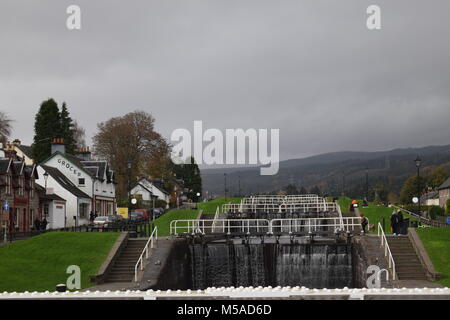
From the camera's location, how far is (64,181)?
7412 centimetres

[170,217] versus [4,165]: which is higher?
[4,165]

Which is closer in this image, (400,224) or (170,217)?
(400,224)

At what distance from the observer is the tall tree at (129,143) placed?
283 ft

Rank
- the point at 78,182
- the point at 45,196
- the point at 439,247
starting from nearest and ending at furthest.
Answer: the point at 439,247 < the point at 45,196 < the point at 78,182

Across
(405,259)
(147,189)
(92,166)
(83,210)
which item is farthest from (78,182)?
(405,259)

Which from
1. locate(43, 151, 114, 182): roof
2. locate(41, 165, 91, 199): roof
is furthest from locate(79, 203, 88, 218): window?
locate(43, 151, 114, 182): roof

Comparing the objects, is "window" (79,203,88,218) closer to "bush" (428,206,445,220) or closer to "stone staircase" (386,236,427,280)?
"bush" (428,206,445,220)

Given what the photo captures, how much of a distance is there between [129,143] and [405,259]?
59626mm

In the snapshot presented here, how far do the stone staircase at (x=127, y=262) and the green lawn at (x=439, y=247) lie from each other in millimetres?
16304

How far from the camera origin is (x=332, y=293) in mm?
13477

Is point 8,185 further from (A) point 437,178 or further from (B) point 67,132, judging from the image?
(A) point 437,178
